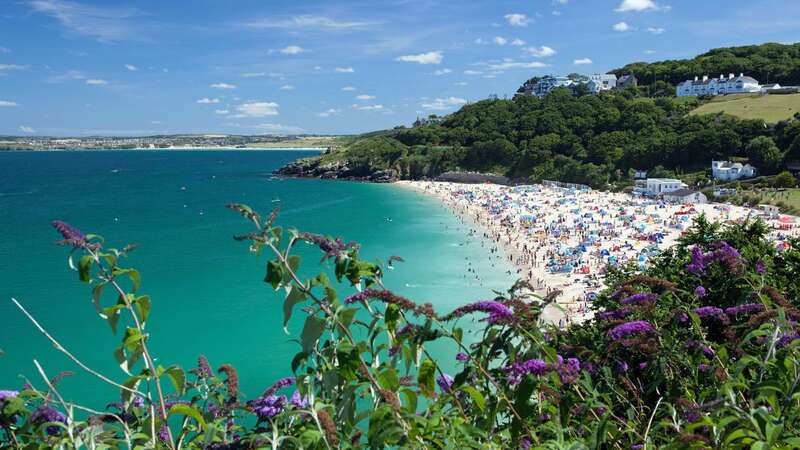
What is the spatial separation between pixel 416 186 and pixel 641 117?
34339mm

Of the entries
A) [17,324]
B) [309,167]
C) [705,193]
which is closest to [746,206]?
[705,193]

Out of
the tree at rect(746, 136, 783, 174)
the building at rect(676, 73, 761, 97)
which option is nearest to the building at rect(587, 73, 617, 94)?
the building at rect(676, 73, 761, 97)

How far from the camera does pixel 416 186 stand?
8888 centimetres

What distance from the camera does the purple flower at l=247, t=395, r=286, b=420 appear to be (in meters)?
3.13

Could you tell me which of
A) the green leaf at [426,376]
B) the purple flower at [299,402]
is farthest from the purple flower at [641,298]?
the purple flower at [299,402]

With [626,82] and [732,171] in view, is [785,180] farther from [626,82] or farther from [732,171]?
[626,82]

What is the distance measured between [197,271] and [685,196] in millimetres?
44826

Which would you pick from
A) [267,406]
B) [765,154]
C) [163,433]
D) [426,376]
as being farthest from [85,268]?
[765,154]

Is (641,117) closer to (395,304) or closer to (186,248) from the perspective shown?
(186,248)

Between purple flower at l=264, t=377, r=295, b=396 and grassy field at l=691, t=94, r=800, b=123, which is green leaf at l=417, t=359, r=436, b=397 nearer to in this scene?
purple flower at l=264, t=377, r=295, b=396

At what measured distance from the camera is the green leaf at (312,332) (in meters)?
2.39

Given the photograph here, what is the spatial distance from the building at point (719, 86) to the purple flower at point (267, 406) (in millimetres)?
Result: 109243

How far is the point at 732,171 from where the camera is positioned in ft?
202

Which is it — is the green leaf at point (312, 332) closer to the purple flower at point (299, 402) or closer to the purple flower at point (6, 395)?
the purple flower at point (299, 402)
